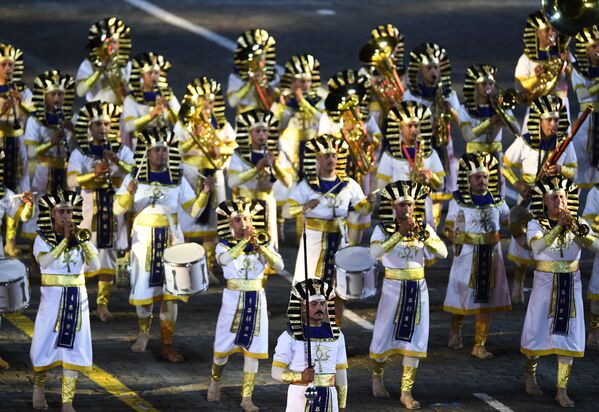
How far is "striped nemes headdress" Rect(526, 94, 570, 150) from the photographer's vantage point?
29.3 m

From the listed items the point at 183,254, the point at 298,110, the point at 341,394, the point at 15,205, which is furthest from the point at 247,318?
the point at 298,110

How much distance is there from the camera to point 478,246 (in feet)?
89.0

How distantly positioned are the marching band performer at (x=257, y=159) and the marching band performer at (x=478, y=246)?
2696 millimetres

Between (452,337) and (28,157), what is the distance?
7.40 metres

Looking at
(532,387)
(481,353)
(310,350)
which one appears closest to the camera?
(310,350)

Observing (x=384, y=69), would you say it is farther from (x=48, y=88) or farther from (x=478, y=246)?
(x=478, y=246)

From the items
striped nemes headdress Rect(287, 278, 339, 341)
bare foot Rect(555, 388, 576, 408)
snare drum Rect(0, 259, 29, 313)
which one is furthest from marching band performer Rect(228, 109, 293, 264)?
striped nemes headdress Rect(287, 278, 339, 341)

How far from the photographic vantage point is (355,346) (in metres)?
27.5

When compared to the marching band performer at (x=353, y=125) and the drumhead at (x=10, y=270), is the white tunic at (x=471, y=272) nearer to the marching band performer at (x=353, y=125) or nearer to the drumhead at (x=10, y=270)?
the marching band performer at (x=353, y=125)

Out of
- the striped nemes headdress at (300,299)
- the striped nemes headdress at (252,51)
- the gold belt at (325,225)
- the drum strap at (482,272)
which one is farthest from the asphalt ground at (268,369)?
the striped nemes headdress at (252,51)

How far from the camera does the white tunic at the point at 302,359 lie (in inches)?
906

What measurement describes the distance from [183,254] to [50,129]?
524cm

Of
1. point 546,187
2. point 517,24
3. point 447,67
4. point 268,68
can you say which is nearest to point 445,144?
point 447,67

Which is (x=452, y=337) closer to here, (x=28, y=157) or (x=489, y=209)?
(x=489, y=209)
